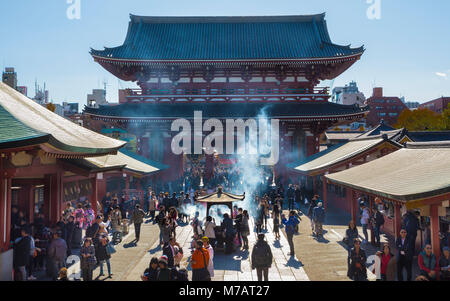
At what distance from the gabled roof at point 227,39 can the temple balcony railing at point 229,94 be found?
290cm

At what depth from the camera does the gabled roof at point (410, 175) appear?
762 centimetres

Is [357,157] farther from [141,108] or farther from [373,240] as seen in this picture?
[141,108]

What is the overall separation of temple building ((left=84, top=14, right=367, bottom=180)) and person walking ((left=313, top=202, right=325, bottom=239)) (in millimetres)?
12767

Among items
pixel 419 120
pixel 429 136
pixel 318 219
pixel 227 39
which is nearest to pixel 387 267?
pixel 318 219

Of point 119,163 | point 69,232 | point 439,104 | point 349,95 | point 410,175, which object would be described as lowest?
point 69,232

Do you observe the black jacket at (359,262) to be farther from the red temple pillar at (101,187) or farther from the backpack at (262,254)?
the red temple pillar at (101,187)

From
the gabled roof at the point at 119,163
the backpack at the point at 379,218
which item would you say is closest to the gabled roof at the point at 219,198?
the gabled roof at the point at 119,163

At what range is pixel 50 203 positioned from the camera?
12.5 metres

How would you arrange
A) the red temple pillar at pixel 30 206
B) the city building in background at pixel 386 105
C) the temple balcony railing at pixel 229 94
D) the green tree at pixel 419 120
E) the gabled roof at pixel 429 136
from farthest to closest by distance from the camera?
1. the city building in background at pixel 386 105
2. the green tree at pixel 419 120
3. the temple balcony railing at pixel 229 94
4. the gabled roof at pixel 429 136
5. the red temple pillar at pixel 30 206

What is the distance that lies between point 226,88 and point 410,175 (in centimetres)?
2119

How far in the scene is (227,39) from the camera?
3173 cm

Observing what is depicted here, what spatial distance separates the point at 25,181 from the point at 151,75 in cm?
1871

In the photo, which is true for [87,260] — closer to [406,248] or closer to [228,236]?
[228,236]
